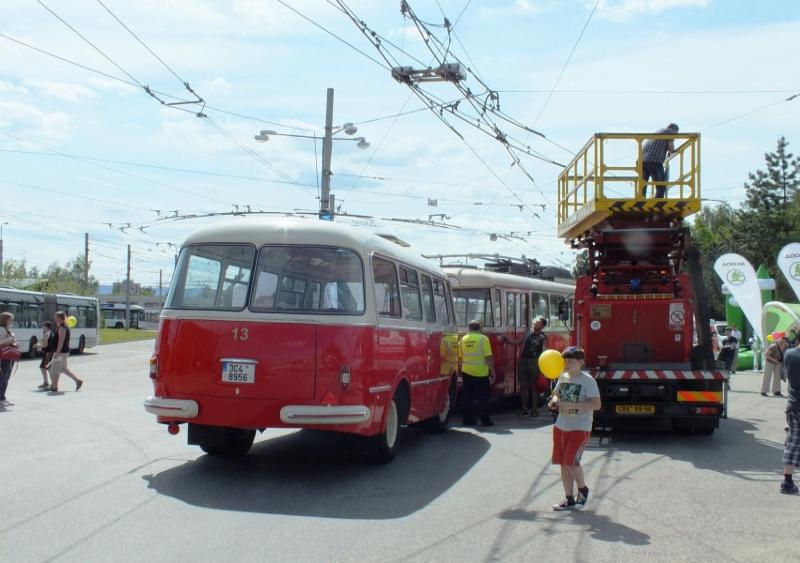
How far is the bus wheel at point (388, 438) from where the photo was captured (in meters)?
9.83

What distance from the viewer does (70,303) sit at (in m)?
40.7

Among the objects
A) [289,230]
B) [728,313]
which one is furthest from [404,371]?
[728,313]

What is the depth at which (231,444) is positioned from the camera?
1039 cm

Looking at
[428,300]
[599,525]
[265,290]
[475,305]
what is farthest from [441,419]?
[599,525]

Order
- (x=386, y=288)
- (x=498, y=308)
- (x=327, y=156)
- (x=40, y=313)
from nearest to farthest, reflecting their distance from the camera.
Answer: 1. (x=386, y=288)
2. (x=498, y=308)
3. (x=327, y=156)
4. (x=40, y=313)

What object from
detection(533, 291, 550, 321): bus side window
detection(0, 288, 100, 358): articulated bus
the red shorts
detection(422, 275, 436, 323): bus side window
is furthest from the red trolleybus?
detection(0, 288, 100, 358): articulated bus

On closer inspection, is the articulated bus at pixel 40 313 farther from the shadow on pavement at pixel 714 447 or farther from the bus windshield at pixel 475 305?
the shadow on pavement at pixel 714 447

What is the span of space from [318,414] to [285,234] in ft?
6.50

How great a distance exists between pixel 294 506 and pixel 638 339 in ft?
24.5

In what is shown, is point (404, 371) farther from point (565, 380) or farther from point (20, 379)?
point (20, 379)

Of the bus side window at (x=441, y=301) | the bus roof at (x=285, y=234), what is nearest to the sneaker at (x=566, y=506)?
the bus roof at (x=285, y=234)

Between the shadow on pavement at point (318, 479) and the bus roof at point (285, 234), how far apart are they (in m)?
2.33

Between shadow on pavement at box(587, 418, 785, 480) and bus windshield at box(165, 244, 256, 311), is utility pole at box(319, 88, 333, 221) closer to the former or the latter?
shadow on pavement at box(587, 418, 785, 480)

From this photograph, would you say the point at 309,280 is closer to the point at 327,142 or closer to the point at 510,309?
the point at 510,309
